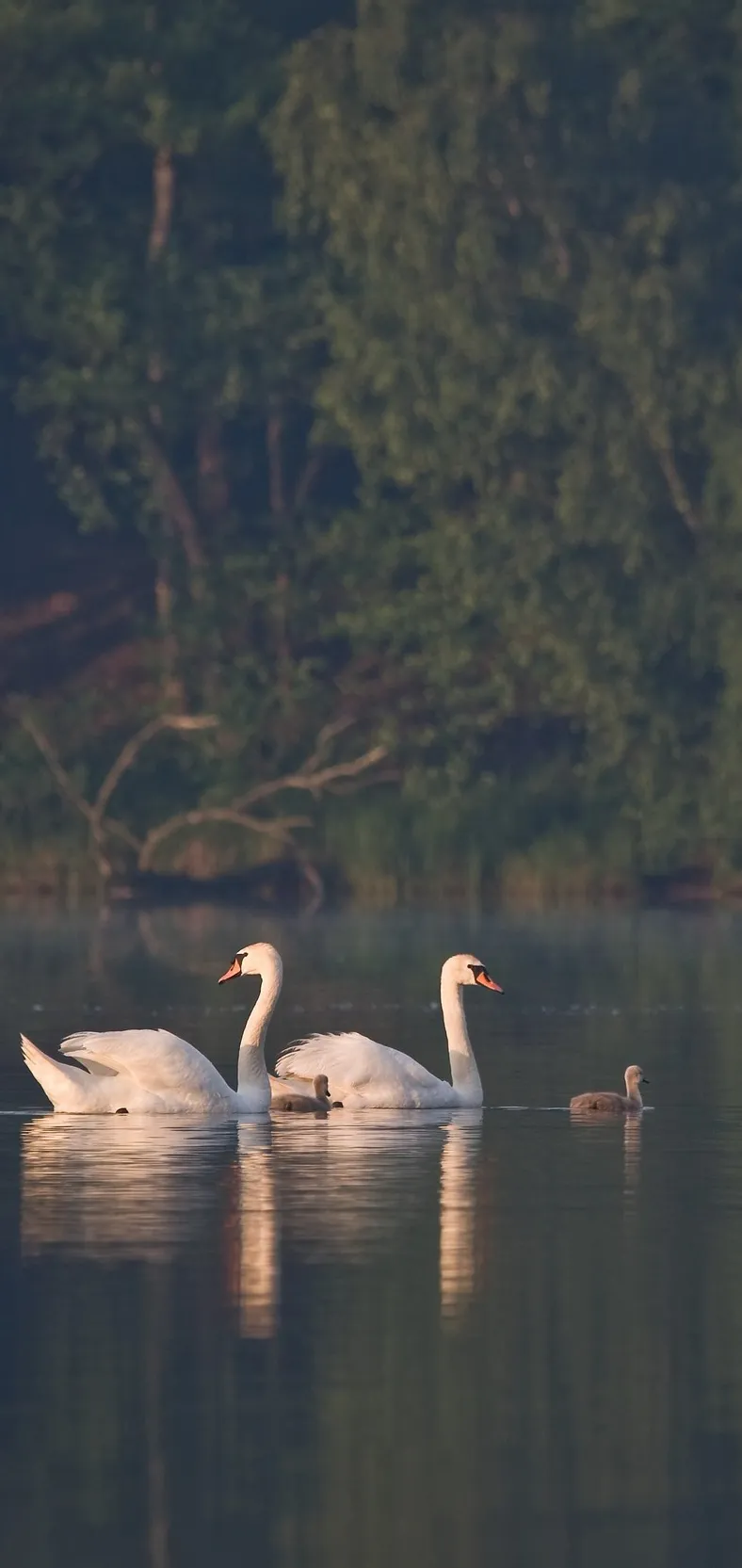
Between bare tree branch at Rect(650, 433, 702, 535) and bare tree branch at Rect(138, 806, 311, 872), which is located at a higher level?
bare tree branch at Rect(650, 433, 702, 535)

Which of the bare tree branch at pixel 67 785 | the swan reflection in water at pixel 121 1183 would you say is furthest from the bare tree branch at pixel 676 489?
the swan reflection in water at pixel 121 1183

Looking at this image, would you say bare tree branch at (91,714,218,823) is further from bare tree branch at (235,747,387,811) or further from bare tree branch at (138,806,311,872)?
bare tree branch at (235,747,387,811)

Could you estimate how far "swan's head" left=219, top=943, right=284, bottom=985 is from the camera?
21.5 m

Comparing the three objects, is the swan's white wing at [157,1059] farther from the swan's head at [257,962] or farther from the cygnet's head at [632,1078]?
the cygnet's head at [632,1078]

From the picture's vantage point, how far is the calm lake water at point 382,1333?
34.2 feet

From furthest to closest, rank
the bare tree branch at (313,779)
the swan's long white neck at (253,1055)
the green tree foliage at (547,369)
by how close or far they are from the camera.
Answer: the bare tree branch at (313,779) → the green tree foliage at (547,369) → the swan's long white neck at (253,1055)

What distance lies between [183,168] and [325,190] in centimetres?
386

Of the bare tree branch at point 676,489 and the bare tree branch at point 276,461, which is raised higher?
the bare tree branch at point 276,461

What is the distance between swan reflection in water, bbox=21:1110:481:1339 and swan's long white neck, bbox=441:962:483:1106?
0.70ft

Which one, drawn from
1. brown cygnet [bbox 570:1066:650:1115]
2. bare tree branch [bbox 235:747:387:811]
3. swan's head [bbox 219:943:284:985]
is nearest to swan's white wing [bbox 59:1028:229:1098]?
swan's head [bbox 219:943:284:985]

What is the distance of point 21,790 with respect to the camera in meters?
53.4

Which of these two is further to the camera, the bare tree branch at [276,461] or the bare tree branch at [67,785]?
the bare tree branch at [276,461]

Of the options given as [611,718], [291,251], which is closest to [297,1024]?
[611,718]

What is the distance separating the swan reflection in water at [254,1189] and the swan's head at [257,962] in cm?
97
